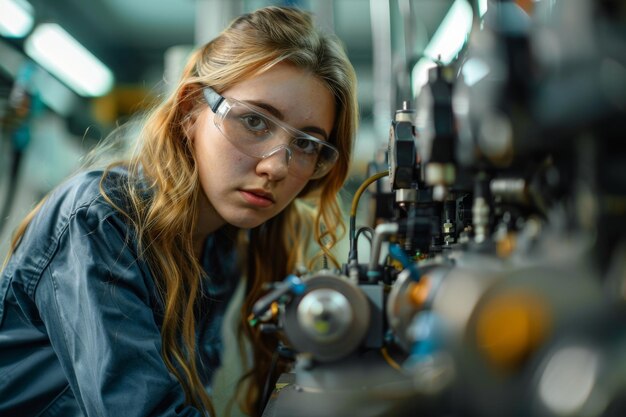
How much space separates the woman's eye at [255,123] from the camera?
1280 mm

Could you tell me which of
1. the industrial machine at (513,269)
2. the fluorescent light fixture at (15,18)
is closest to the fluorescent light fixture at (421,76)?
the industrial machine at (513,269)

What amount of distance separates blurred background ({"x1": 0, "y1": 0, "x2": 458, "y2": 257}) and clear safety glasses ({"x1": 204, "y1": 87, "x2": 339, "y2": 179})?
139cm

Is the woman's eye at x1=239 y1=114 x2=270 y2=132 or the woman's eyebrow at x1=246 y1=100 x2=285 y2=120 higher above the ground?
the woman's eyebrow at x1=246 y1=100 x2=285 y2=120

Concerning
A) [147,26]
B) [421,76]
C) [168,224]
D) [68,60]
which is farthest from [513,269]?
[147,26]

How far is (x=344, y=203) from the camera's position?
6.40ft

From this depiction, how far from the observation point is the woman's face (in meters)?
1.28

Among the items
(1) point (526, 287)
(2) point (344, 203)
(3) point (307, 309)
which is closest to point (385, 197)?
(2) point (344, 203)

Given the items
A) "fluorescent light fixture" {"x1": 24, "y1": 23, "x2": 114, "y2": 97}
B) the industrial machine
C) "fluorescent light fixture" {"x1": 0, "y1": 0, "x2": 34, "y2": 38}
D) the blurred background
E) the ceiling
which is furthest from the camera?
the ceiling

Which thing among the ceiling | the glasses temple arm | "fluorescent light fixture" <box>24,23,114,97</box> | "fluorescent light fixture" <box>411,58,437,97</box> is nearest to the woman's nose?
the glasses temple arm

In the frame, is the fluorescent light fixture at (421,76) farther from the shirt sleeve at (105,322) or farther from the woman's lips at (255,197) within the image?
the shirt sleeve at (105,322)

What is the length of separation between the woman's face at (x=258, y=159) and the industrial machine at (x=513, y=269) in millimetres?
549

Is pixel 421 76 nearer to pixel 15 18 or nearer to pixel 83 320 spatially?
pixel 83 320

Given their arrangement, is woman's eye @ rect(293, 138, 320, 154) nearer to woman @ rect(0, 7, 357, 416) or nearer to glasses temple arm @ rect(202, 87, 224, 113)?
woman @ rect(0, 7, 357, 416)

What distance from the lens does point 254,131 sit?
1.28 meters
